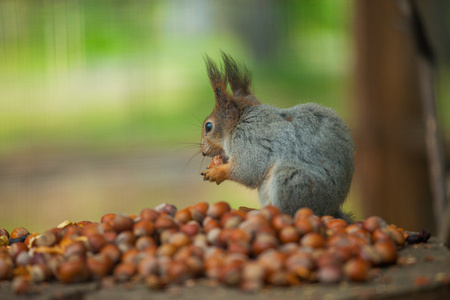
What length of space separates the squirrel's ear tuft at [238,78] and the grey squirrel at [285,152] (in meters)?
0.02

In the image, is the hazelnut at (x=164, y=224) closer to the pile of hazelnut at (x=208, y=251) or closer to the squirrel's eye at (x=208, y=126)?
the pile of hazelnut at (x=208, y=251)

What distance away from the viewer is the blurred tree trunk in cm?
274

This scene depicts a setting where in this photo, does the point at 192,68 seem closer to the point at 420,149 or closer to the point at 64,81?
the point at 64,81

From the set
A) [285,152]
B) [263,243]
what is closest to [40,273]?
[263,243]

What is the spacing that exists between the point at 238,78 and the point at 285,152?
336mm

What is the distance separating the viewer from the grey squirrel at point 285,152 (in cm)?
148

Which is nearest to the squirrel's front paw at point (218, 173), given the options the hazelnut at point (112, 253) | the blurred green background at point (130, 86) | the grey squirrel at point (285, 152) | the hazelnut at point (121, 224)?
the grey squirrel at point (285, 152)

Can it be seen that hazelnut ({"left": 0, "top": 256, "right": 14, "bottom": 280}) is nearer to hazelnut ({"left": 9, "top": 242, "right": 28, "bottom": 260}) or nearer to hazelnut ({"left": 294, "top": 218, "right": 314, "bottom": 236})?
hazelnut ({"left": 9, "top": 242, "right": 28, "bottom": 260})

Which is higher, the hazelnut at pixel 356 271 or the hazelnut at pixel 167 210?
the hazelnut at pixel 167 210

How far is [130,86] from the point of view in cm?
297

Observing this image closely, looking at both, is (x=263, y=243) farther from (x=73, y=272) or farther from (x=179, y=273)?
(x=73, y=272)

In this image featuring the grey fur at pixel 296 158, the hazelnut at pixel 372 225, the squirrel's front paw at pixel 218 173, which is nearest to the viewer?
the hazelnut at pixel 372 225

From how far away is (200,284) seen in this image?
3.23 feet

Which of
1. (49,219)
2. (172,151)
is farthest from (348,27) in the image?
(49,219)
